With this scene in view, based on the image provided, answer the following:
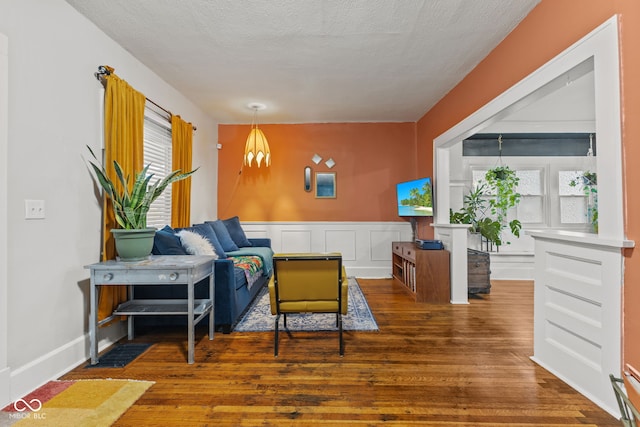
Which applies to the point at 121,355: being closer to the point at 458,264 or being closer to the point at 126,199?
the point at 126,199

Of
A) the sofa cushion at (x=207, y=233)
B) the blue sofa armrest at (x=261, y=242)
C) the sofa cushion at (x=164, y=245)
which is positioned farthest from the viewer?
the blue sofa armrest at (x=261, y=242)

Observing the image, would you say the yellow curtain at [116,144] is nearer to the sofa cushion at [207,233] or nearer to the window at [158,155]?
the window at [158,155]

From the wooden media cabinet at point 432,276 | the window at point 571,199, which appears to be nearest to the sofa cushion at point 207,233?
the wooden media cabinet at point 432,276

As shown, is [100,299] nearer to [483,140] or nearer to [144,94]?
[144,94]

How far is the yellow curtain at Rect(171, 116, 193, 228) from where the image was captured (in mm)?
3730

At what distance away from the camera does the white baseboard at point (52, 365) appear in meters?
1.84

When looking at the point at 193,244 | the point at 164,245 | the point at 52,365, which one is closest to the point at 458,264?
the point at 193,244

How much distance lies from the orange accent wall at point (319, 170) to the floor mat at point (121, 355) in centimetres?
306

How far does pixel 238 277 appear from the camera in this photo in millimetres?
3035

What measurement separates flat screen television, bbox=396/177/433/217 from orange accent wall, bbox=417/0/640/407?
4.54 ft

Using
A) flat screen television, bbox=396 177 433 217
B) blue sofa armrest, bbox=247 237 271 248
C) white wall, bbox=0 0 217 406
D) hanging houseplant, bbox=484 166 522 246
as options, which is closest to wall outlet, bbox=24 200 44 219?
white wall, bbox=0 0 217 406

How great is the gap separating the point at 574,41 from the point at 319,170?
386 centimetres

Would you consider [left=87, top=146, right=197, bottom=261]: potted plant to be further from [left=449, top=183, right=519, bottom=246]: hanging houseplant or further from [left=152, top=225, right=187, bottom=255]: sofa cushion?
[left=449, top=183, right=519, bottom=246]: hanging houseplant

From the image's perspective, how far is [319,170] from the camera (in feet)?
17.7
